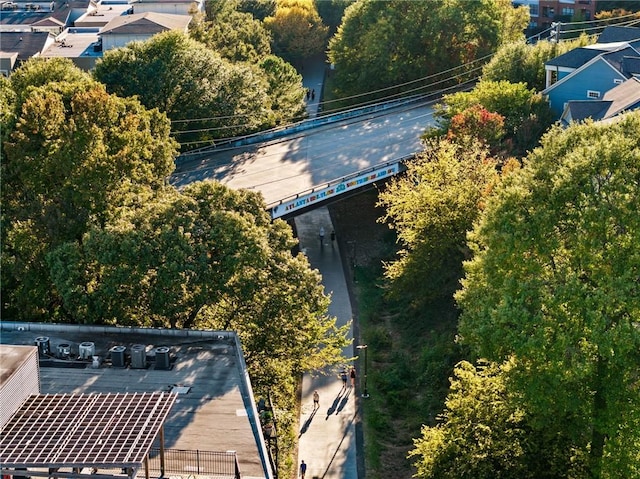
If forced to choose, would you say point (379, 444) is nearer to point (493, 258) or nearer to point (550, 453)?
point (550, 453)

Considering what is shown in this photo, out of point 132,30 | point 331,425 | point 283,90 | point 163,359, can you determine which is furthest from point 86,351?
point 132,30

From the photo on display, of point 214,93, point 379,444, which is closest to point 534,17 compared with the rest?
point 214,93

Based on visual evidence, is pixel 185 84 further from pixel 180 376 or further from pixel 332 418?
pixel 180 376

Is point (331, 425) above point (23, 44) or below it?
below

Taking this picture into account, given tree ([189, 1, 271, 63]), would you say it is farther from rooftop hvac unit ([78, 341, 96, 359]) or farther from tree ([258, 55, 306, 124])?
rooftop hvac unit ([78, 341, 96, 359])

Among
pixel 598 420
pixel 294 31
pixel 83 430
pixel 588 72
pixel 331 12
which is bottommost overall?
pixel 294 31

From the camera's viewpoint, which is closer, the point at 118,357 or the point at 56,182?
the point at 118,357
